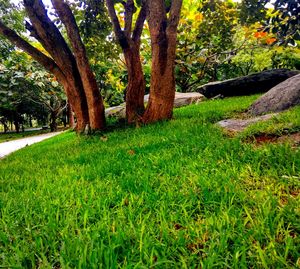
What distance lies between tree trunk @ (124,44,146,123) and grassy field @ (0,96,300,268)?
14.7 feet

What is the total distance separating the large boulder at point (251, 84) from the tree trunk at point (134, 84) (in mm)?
5718

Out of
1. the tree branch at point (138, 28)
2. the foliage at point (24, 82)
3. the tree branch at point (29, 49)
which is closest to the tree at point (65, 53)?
the tree branch at point (29, 49)

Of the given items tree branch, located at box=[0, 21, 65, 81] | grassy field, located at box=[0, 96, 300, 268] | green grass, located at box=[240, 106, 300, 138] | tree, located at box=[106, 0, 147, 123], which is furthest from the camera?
tree, located at box=[106, 0, 147, 123]

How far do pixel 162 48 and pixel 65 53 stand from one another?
2.81 metres

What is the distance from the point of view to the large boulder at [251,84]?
440 inches

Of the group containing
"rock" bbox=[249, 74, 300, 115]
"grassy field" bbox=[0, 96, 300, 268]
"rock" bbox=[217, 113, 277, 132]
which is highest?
"rock" bbox=[249, 74, 300, 115]

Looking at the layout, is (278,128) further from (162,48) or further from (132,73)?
(132,73)

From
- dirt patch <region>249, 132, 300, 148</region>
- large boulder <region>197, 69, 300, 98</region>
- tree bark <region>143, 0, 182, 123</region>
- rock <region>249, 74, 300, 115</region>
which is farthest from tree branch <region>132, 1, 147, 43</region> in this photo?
large boulder <region>197, 69, 300, 98</region>

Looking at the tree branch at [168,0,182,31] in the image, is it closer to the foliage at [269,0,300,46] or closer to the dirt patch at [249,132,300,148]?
the foliage at [269,0,300,46]

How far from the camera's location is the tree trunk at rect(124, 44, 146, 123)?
7648 mm

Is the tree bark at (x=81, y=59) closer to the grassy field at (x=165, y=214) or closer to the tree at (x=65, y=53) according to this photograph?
the tree at (x=65, y=53)

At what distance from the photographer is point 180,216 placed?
74.0 inches

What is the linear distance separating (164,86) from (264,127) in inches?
125

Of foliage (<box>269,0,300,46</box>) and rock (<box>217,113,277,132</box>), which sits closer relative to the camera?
foliage (<box>269,0,300,46</box>)
